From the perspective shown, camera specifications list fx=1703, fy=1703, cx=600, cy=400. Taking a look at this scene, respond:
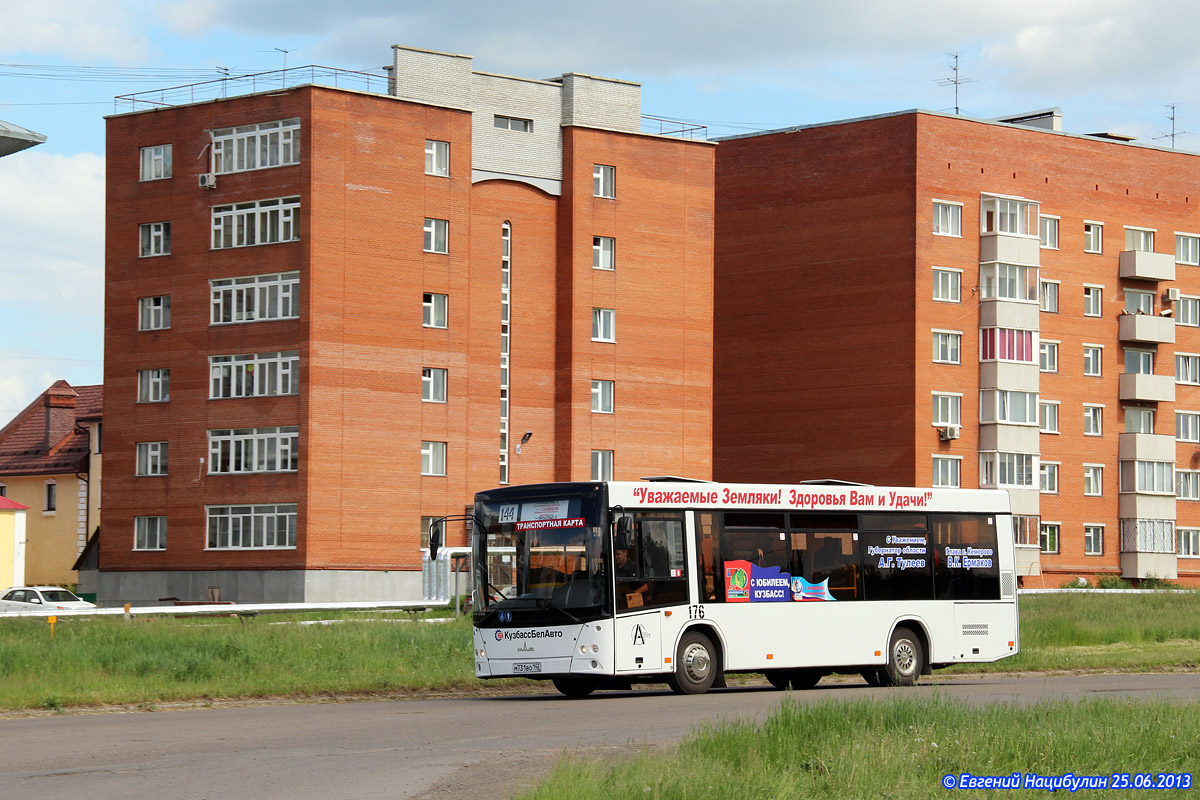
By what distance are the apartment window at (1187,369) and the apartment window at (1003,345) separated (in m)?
10.3

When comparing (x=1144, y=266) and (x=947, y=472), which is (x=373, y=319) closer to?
(x=947, y=472)

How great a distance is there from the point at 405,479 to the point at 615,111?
17.5 m

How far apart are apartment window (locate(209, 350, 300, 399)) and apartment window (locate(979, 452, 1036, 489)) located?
98.9 feet

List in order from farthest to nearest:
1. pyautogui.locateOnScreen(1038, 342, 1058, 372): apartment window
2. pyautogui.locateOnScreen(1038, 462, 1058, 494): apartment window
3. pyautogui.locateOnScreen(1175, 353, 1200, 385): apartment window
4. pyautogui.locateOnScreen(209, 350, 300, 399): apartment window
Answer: pyautogui.locateOnScreen(1175, 353, 1200, 385): apartment window < pyautogui.locateOnScreen(1038, 342, 1058, 372): apartment window < pyautogui.locateOnScreen(1038, 462, 1058, 494): apartment window < pyautogui.locateOnScreen(209, 350, 300, 399): apartment window

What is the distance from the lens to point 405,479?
2384 inches

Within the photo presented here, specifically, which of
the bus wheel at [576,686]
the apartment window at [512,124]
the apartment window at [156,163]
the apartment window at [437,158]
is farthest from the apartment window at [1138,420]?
the bus wheel at [576,686]

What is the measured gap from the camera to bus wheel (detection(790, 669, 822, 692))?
25812 mm

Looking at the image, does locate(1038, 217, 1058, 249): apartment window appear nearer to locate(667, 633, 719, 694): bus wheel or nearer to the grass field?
the grass field

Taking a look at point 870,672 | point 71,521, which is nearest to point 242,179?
point 71,521

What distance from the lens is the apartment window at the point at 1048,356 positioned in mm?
75500

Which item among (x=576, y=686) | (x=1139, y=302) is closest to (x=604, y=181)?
(x=1139, y=302)

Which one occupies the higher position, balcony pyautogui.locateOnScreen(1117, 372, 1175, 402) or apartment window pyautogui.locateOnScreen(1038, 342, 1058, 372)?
apartment window pyautogui.locateOnScreen(1038, 342, 1058, 372)

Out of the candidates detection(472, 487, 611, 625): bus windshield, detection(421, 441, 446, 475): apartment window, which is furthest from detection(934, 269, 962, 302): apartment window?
detection(472, 487, 611, 625): bus windshield

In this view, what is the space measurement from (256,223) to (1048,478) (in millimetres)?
36156
